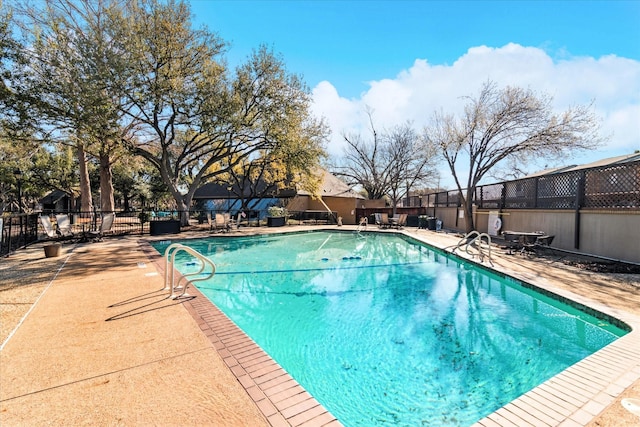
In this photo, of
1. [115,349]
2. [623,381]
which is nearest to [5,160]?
[115,349]

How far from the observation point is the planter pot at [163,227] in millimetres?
14339

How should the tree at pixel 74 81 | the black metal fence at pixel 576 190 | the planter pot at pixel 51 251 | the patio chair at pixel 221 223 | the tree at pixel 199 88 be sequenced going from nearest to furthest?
the planter pot at pixel 51 251
the black metal fence at pixel 576 190
the tree at pixel 74 81
the tree at pixel 199 88
the patio chair at pixel 221 223

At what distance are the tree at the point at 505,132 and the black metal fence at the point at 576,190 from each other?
1.67m

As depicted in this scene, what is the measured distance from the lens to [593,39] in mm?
11406

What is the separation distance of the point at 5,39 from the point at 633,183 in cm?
2196

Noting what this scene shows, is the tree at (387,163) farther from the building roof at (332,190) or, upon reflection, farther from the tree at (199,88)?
the tree at (199,88)

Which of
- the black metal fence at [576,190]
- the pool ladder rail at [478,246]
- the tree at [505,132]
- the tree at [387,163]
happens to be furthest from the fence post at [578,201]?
Result: the tree at [387,163]

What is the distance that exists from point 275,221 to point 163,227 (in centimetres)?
697

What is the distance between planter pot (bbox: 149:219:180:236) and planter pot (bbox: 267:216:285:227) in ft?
19.4

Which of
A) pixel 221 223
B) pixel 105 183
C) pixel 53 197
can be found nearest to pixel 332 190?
pixel 221 223

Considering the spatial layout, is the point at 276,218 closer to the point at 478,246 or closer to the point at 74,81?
the point at 74,81

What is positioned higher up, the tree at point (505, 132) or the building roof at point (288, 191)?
the tree at point (505, 132)

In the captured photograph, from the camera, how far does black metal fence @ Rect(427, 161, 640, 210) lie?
8.95 meters

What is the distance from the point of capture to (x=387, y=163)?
32.3 m
